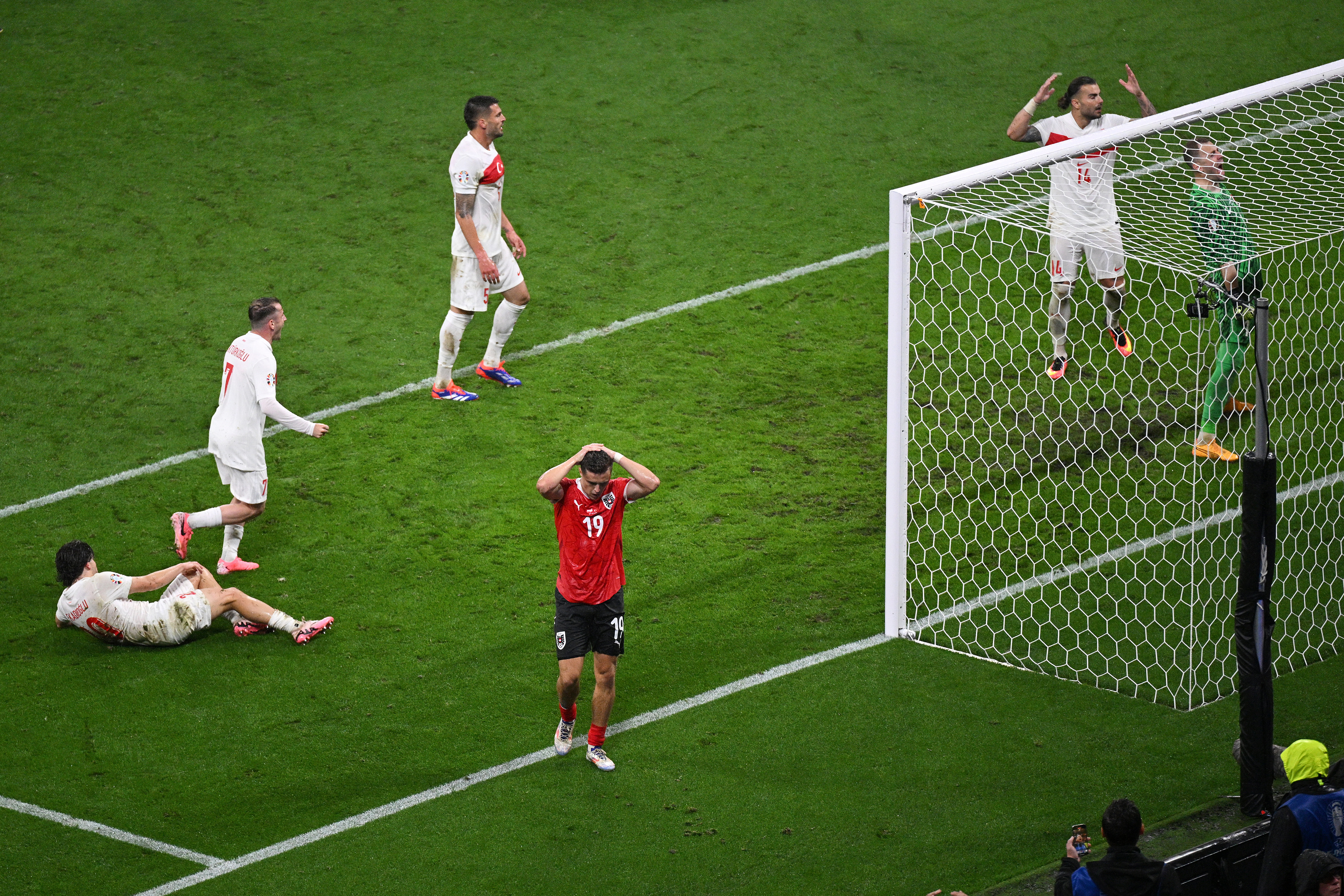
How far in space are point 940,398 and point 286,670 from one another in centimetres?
499

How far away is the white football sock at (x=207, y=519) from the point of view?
858 cm

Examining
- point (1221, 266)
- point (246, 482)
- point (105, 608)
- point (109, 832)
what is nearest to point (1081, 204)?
point (1221, 266)

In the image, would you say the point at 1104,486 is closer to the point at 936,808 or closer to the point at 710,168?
the point at 936,808

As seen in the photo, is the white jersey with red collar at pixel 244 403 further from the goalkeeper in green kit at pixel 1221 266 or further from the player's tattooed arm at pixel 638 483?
the goalkeeper in green kit at pixel 1221 266

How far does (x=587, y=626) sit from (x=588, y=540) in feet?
1.39

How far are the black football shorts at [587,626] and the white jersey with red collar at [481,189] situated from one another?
405cm

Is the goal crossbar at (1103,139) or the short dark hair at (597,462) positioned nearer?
the short dark hair at (597,462)

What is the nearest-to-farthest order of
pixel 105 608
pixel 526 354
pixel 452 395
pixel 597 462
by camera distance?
pixel 597 462, pixel 105 608, pixel 452 395, pixel 526 354

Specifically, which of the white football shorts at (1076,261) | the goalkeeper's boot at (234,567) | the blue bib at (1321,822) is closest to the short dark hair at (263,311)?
the goalkeeper's boot at (234,567)

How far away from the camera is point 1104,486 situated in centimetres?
934

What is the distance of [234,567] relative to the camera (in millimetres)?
8758

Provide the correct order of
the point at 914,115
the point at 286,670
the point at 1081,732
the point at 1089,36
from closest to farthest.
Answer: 1. the point at 1081,732
2. the point at 286,670
3. the point at 914,115
4. the point at 1089,36

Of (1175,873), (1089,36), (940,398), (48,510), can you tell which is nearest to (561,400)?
(940,398)

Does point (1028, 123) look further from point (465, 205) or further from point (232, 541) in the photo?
point (232, 541)
